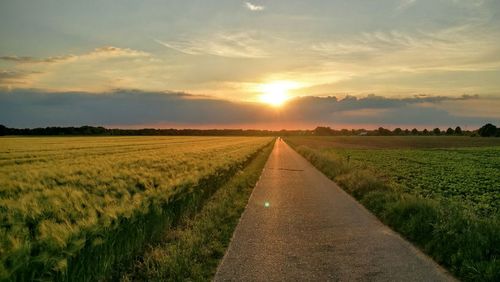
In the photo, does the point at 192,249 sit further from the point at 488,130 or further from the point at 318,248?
the point at 488,130

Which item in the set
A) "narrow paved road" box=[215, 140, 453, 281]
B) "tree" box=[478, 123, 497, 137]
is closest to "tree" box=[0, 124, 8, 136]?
"narrow paved road" box=[215, 140, 453, 281]

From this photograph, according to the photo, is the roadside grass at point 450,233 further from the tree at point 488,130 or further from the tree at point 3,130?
the tree at point 488,130

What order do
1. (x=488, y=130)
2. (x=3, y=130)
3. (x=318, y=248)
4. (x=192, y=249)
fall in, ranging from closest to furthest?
(x=192, y=249) → (x=318, y=248) → (x=3, y=130) → (x=488, y=130)

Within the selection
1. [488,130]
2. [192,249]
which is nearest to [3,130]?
[192,249]

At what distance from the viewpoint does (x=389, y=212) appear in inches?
503

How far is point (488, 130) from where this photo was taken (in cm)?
17638

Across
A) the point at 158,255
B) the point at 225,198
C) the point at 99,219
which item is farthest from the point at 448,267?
the point at 225,198

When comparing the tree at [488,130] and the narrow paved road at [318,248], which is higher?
the tree at [488,130]

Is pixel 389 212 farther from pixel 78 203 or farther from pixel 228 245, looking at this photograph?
pixel 78 203

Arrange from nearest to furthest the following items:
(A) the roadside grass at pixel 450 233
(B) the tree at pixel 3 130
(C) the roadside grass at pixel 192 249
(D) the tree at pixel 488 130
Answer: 1. (C) the roadside grass at pixel 192 249
2. (A) the roadside grass at pixel 450 233
3. (B) the tree at pixel 3 130
4. (D) the tree at pixel 488 130

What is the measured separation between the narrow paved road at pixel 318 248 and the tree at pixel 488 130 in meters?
186

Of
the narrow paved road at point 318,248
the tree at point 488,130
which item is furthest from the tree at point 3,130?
the tree at point 488,130

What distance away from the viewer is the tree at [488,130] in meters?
175

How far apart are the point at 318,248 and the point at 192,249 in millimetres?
2831
